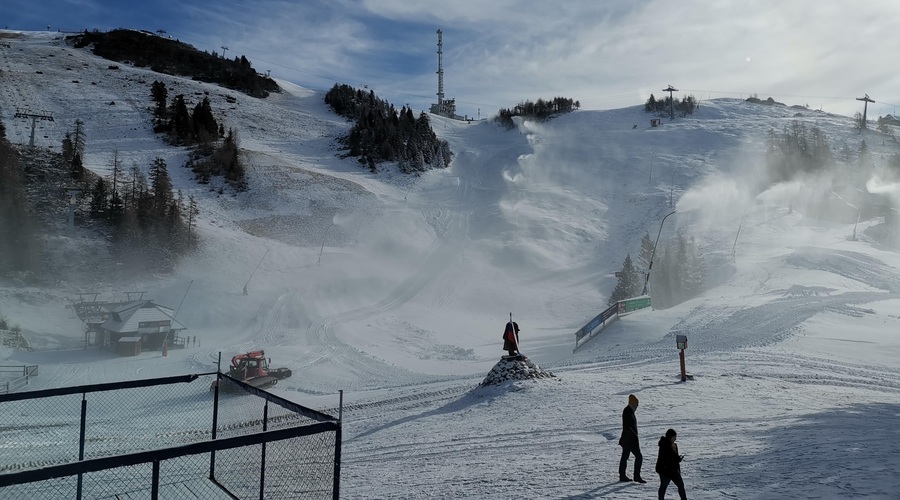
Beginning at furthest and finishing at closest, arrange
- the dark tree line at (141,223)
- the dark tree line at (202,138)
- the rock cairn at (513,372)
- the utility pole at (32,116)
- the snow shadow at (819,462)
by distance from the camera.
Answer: the dark tree line at (202,138) < the utility pole at (32,116) < the dark tree line at (141,223) < the rock cairn at (513,372) < the snow shadow at (819,462)

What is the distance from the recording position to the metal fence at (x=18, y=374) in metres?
24.8

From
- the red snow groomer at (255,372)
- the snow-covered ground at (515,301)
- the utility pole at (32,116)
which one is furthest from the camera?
the utility pole at (32,116)

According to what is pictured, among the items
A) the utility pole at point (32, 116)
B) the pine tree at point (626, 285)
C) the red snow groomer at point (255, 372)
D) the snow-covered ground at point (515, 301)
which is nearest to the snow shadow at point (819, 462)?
the snow-covered ground at point (515, 301)

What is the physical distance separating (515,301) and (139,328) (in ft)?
92.3

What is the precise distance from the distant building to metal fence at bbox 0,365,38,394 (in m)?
5.96

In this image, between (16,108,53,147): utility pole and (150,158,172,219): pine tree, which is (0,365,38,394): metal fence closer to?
(150,158,172,219): pine tree

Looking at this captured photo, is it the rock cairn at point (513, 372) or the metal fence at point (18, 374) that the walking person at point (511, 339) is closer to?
the rock cairn at point (513, 372)

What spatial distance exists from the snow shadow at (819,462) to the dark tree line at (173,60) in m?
115

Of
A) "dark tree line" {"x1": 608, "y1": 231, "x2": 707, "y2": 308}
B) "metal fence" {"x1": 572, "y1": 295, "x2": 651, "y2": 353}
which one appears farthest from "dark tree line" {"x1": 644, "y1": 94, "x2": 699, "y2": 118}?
"metal fence" {"x1": 572, "y1": 295, "x2": 651, "y2": 353}

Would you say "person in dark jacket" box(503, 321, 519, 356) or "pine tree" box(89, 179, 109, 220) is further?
"pine tree" box(89, 179, 109, 220)

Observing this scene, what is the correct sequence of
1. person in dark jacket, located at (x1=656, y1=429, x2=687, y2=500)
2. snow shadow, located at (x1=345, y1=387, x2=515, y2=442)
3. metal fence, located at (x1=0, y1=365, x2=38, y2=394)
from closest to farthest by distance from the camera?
person in dark jacket, located at (x1=656, y1=429, x2=687, y2=500) < snow shadow, located at (x1=345, y1=387, x2=515, y2=442) < metal fence, located at (x1=0, y1=365, x2=38, y2=394)

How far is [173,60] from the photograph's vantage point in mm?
120062

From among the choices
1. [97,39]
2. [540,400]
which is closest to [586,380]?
[540,400]

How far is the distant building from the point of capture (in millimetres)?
33312
